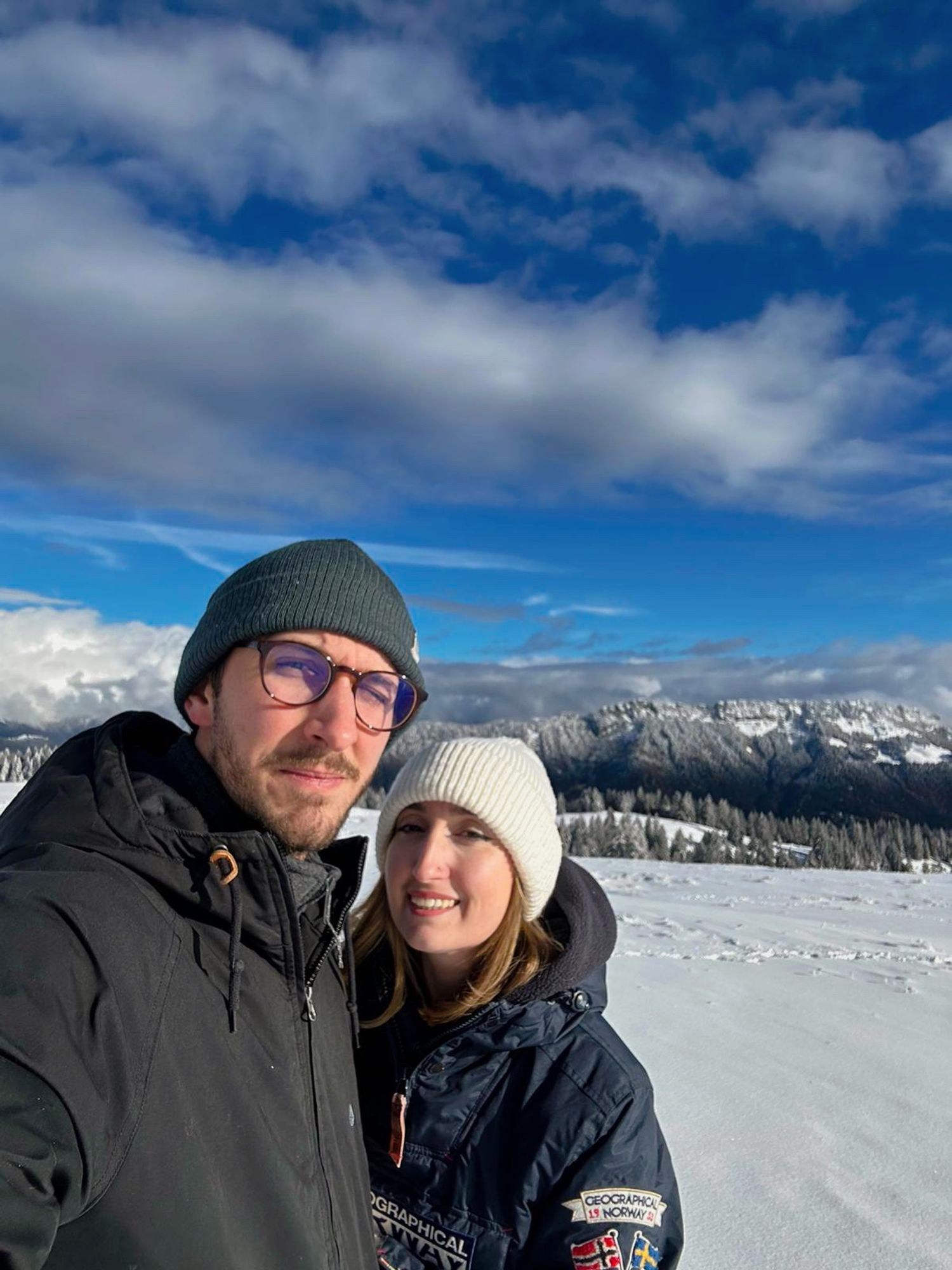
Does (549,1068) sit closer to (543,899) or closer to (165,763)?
(543,899)

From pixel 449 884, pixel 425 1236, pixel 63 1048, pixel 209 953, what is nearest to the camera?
pixel 63 1048

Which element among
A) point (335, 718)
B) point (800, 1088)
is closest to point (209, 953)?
point (335, 718)

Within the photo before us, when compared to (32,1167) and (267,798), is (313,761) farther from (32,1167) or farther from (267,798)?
(32,1167)

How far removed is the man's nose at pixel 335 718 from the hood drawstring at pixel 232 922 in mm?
481

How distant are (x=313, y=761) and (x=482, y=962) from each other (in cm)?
120

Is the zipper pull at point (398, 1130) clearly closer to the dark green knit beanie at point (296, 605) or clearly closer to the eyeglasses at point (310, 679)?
the eyeglasses at point (310, 679)

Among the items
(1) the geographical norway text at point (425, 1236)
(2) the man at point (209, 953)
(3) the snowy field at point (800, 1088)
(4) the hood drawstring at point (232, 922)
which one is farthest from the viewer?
(3) the snowy field at point (800, 1088)

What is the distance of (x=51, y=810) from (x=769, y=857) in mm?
71091

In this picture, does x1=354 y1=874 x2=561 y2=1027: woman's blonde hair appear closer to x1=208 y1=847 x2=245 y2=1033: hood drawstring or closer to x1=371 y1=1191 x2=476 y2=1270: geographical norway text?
x1=371 y1=1191 x2=476 y2=1270: geographical norway text

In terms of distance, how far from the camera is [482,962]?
2.70 metres

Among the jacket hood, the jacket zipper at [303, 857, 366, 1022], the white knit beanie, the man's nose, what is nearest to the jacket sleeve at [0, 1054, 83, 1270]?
the jacket zipper at [303, 857, 366, 1022]

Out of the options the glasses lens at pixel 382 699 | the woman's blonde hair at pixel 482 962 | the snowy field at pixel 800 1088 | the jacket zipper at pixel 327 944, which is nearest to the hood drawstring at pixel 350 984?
the jacket zipper at pixel 327 944

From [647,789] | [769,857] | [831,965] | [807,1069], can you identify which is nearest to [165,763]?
[807,1069]

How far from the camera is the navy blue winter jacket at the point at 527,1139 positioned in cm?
202
